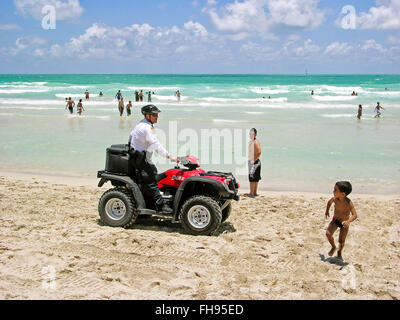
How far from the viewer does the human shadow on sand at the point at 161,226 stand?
20.6 feet

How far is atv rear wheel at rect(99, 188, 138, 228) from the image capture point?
608cm

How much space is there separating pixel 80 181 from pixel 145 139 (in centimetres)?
471

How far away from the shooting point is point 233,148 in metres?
14.2

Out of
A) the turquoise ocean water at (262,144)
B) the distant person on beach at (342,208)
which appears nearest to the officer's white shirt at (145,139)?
the distant person on beach at (342,208)

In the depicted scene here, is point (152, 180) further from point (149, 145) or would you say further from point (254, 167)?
point (254, 167)

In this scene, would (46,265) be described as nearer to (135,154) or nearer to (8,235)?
(8,235)

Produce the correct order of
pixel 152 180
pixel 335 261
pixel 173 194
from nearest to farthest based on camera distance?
pixel 335 261, pixel 152 180, pixel 173 194

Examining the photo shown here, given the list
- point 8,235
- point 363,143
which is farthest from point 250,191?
point 363,143

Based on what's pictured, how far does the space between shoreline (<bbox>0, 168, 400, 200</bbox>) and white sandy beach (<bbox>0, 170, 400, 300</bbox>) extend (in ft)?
3.27

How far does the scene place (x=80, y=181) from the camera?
32.2 feet

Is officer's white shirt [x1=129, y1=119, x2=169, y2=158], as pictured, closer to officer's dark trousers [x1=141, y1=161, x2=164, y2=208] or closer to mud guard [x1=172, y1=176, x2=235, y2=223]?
officer's dark trousers [x1=141, y1=161, x2=164, y2=208]

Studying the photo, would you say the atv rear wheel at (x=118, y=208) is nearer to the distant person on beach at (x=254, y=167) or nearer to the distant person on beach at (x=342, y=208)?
the distant person on beach at (x=342, y=208)

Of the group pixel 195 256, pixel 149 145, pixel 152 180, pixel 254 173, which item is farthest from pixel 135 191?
pixel 254 173

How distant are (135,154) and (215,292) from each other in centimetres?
231
